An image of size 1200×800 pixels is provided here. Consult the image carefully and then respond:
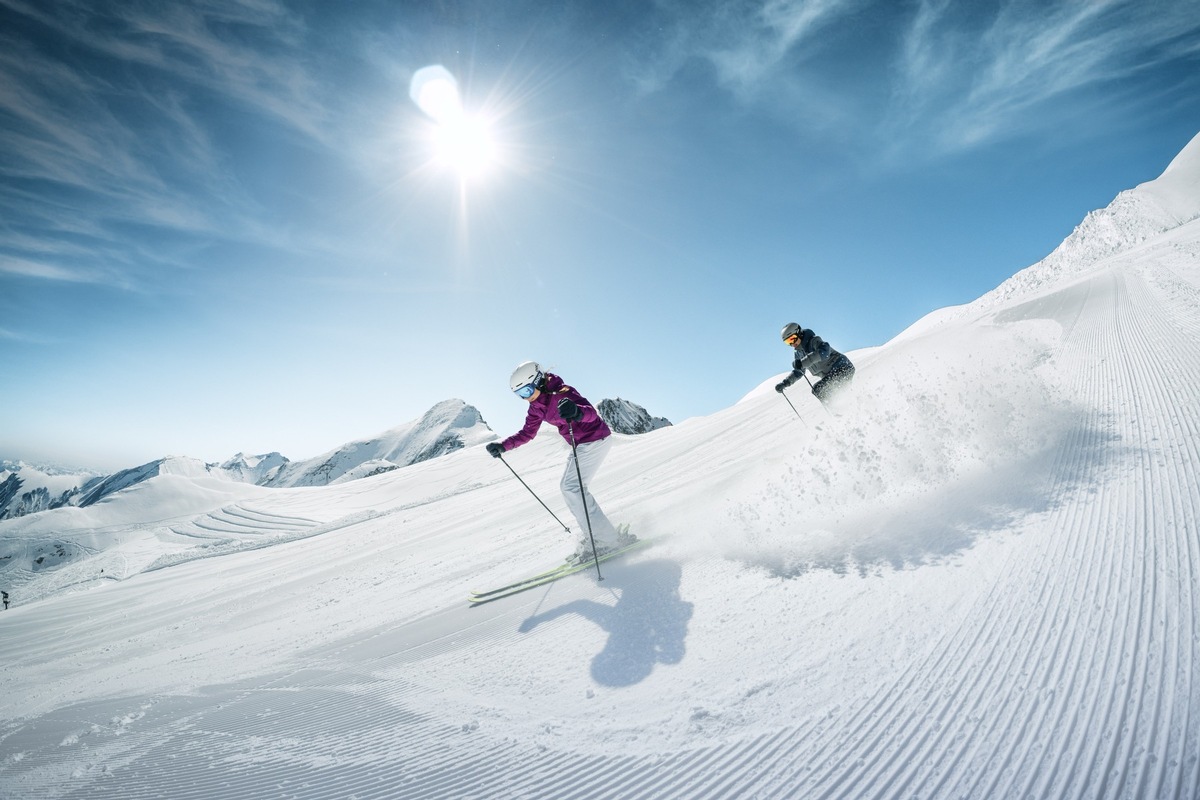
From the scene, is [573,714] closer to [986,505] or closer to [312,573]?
[986,505]

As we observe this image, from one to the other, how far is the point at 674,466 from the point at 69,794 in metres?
10.8

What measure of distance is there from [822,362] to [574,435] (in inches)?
203

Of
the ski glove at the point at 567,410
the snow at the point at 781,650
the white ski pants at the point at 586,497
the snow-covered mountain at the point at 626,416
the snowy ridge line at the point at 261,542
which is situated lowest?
the snow at the point at 781,650

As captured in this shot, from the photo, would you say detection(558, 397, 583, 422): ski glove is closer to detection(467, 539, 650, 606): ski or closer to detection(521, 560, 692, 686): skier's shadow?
detection(467, 539, 650, 606): ski

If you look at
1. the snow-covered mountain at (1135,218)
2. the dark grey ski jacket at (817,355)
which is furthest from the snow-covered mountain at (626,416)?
the dark grey ski jacket at (817,355)

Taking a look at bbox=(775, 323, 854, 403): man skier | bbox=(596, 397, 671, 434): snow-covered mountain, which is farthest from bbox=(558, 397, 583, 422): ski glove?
bbox=(596, 397, 671, 434): snow-covered mountain

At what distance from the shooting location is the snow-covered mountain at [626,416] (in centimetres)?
11438

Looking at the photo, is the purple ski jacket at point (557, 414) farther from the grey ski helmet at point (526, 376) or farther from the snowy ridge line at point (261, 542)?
the snowy ridge line at point (261, 542)

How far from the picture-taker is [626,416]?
398 feet

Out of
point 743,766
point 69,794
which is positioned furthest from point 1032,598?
point 69,794

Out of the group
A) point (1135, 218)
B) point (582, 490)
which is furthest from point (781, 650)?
point (1135, 218)

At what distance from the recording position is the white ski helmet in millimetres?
6145

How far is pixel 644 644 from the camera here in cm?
334

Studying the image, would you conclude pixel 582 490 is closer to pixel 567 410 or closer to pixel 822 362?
pixel 567 410
